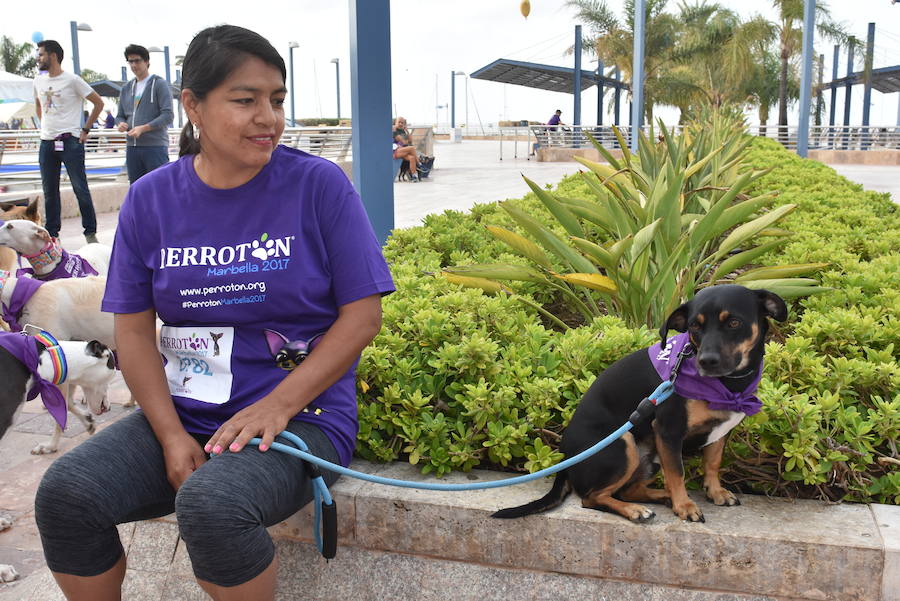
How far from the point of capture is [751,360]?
2113mm

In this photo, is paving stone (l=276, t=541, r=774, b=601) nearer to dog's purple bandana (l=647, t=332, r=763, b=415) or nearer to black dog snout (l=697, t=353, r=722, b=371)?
dog's purple bandana (l=647, t=332, r=763, b=415)

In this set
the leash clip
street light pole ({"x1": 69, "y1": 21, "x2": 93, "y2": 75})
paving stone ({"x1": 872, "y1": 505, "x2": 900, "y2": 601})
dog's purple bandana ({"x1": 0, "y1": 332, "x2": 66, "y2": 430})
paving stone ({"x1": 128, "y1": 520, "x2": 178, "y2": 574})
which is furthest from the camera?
street light pole ({"x1": 69, "y1": 21, "x2": 93, "y2": 75})

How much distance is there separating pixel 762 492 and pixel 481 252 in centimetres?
235

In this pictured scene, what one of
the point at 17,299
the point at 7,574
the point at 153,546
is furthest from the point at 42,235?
the point at 153,546

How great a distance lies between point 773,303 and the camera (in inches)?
83.5

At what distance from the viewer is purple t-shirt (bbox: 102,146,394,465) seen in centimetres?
216

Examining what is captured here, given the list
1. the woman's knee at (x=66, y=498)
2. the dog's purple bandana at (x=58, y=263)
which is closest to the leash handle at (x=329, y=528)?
the woman's knee at (x=66, y=498)

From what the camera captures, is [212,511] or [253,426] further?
[253,426]

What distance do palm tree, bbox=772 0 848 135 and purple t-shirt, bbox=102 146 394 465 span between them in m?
34.7

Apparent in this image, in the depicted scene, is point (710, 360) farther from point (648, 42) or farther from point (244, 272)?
point (648, 42)

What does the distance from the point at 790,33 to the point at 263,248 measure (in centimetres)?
4019

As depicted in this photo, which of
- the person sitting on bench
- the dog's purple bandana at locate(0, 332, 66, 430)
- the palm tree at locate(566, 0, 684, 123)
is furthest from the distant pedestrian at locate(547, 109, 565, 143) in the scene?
the dog's purple bandana at locate(0, 332, 66, 430)

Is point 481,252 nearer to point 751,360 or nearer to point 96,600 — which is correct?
point 751,360

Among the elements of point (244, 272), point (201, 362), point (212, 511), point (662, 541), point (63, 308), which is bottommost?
point (662, 541)
